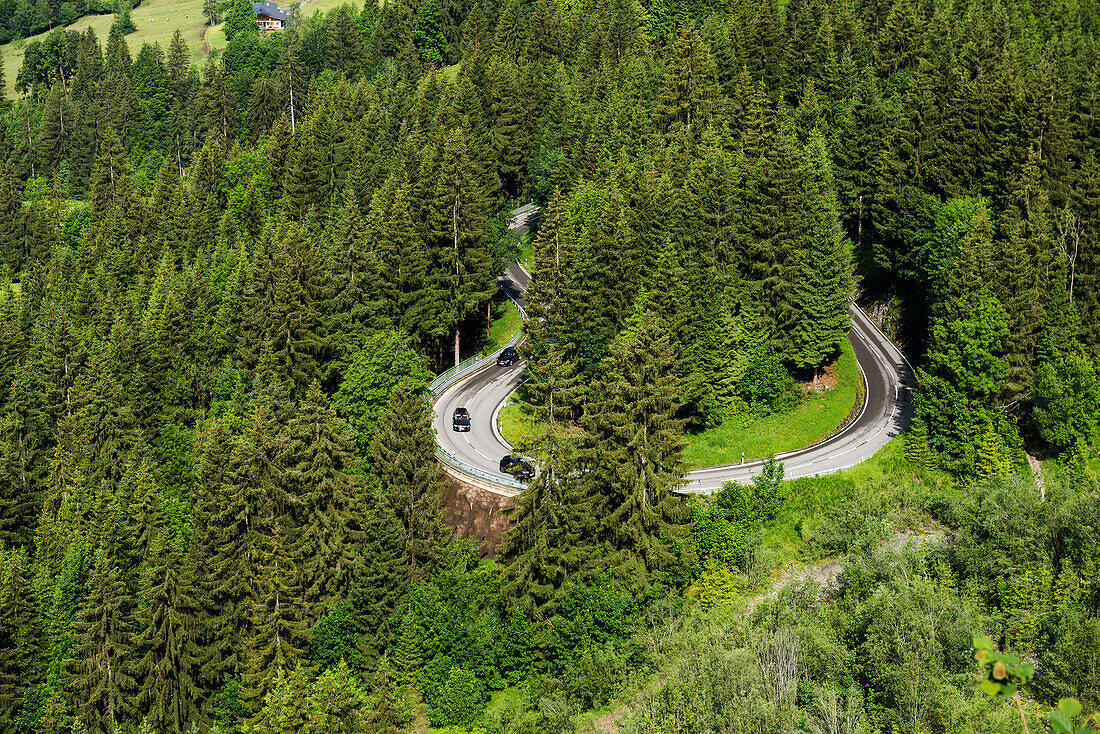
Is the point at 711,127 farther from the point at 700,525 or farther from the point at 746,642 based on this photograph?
the point at 746,642

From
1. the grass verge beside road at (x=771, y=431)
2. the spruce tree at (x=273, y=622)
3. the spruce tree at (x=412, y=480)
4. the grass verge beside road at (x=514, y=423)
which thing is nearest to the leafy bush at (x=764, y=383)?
the grass verge beside road at (x=771, y=431)

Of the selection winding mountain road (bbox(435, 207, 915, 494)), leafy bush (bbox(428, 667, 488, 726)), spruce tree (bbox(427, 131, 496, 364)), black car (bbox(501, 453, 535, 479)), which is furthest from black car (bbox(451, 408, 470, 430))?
leafy bush (bbox(428, 667, 488, 726))

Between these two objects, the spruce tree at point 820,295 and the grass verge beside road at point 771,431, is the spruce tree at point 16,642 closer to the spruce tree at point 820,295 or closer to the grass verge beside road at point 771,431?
the grass verge beside road at point 771,431

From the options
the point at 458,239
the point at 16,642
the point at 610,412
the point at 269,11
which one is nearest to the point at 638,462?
the point at 610,412

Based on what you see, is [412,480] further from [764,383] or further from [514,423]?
[764,383]

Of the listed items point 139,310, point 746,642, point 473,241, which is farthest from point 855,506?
point 139,310

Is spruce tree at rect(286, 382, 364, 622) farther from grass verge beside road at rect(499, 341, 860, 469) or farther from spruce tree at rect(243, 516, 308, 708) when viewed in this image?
grass verge beside road at rect(499, 341, 860, 469)
